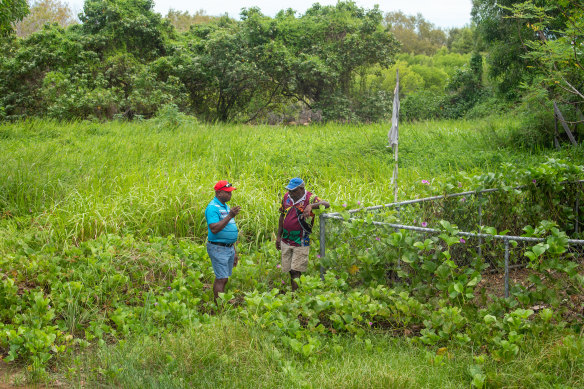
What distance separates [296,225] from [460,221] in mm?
2105

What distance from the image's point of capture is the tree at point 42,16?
37500mm

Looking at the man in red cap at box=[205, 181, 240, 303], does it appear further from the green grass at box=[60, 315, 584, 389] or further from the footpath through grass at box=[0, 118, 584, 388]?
the green grass at box=[60, 315, 584, 389]

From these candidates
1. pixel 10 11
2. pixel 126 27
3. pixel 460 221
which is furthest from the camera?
pixel 126 27

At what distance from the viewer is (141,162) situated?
10.2m

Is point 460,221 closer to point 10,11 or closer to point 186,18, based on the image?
point 10,11

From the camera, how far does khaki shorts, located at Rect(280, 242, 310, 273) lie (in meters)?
5.81

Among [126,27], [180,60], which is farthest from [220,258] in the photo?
[126,27]

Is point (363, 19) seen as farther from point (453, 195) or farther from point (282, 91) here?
point (453, 195)

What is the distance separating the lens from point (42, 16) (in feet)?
129

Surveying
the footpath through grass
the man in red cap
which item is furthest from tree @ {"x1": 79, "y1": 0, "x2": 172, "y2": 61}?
the man in red cap

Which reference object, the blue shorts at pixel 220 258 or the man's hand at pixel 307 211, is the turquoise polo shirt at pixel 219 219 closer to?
the blue shorts at pixel 220 258

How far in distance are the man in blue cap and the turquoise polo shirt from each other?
22.9 inches

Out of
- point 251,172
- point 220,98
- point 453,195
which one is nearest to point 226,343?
point 453,195

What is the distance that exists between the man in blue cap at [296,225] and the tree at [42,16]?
3763cm
